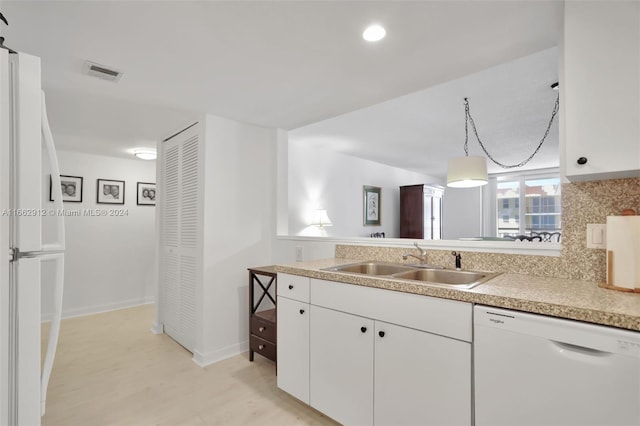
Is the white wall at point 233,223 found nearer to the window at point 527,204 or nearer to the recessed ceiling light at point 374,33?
the recessed ceiling light at point 374,33

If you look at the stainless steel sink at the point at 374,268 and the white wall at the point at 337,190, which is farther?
the white wall at the point at 337,190

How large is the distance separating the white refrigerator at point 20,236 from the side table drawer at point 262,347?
1.64 m

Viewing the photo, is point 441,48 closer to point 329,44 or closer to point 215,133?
point 329,44

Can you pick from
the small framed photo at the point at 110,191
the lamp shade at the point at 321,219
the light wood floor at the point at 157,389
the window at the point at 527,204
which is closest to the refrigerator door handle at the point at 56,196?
the light wood floor at the point at 157,389

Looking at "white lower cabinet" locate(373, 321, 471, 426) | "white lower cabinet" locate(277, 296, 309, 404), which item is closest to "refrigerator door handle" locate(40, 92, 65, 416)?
"white lower cabinet" locate(277, 296, 309, 404)

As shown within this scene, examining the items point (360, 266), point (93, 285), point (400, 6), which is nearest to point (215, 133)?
point (360, 266)

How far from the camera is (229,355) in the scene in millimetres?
2869

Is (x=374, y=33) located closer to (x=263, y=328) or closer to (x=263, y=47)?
(x=263, y=47)

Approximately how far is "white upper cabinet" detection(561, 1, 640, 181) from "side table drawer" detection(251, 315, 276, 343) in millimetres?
2216

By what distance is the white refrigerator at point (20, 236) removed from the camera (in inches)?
38.9

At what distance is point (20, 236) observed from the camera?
1.03 meters

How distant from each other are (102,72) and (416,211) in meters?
5.06

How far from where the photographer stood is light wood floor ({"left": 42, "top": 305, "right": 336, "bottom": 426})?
1982mm

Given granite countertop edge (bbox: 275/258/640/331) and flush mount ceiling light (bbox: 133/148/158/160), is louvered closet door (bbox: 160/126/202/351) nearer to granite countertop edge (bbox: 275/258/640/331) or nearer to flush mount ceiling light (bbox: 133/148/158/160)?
flush mount ceiling light (bbox: 133/148/158/160)
